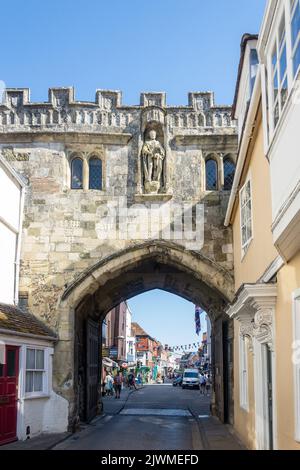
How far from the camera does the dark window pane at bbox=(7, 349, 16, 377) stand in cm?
1176

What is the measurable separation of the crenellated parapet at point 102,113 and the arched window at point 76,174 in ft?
2.73

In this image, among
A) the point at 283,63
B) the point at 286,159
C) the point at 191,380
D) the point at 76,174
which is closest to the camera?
the point at 286,159

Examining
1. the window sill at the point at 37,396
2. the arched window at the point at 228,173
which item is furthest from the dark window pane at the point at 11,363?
the arched window at the point at 228,173

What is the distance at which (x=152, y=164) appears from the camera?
48.8 ft

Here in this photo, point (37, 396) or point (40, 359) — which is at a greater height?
point (40, 359)

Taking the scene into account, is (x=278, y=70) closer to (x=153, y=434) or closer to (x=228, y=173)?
(x=228, y=173)

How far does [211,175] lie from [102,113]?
10.5 ft

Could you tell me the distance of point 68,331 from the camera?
46.5 feet

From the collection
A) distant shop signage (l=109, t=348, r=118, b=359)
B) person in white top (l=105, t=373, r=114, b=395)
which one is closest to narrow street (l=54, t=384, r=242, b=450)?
person in white top (l=105, t=373, r=114, b=395)

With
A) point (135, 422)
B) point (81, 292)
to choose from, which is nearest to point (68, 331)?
point (81, 292)

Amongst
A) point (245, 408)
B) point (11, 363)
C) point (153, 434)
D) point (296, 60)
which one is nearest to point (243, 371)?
point (245, 408)

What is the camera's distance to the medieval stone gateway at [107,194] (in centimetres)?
1444

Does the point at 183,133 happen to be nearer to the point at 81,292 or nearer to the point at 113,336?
the point at 81,292

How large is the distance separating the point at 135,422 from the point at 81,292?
438cm
